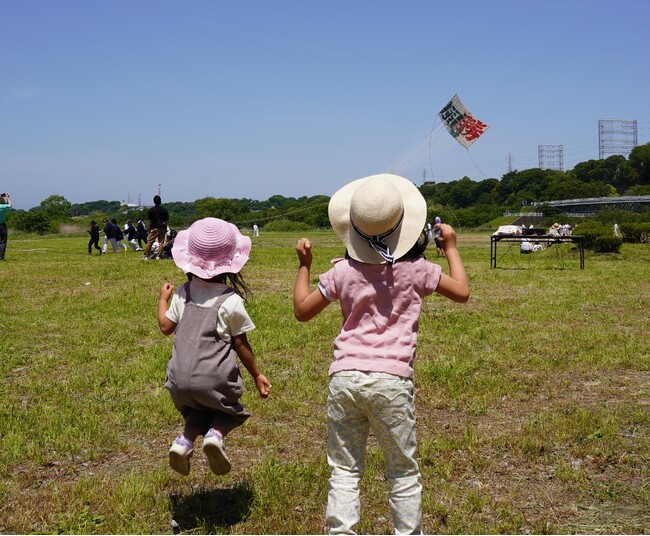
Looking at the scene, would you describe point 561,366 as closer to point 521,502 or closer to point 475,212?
point 521,502

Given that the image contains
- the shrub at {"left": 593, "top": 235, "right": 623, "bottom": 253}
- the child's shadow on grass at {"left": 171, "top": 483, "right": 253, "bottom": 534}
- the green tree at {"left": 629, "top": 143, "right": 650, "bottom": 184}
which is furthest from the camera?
the green tree at {"left": 629, "top": 143, "right": 650, "bottom": 184}

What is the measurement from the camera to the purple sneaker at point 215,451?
3.60 m

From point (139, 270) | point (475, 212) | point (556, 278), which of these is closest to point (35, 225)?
point (475, 212)

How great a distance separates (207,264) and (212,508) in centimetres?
144

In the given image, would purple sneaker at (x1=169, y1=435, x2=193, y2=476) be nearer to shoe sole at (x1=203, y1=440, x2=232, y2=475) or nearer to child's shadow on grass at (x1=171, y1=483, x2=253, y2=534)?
shoe sole at (x1=203, y1=440, x2=232, y2=475)

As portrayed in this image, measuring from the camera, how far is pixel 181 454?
3.61m

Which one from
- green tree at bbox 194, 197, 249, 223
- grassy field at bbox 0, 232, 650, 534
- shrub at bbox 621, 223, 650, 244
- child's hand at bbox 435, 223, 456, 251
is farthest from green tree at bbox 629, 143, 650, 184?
child's hand at bbox 435, 223, 456, 251

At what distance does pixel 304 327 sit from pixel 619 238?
2042 centimetres

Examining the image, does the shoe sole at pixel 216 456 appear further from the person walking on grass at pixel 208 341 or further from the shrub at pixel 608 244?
the shrub at pixel 608 244

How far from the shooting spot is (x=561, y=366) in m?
7.35

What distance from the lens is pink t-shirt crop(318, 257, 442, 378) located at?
3230mm

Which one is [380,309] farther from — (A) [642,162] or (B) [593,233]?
(A) [642,162]

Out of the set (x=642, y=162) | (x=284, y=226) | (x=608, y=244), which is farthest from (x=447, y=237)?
(x=642, y=162)

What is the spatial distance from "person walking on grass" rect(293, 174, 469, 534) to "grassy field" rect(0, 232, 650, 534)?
69cm
